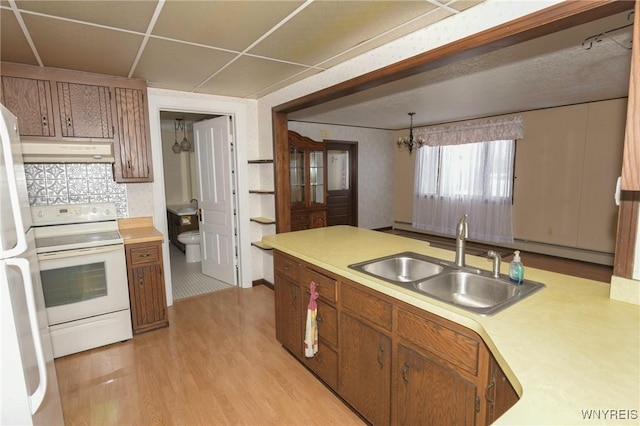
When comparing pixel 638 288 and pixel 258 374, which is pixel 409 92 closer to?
pixel 638 288

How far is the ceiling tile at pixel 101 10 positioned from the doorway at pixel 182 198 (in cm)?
265

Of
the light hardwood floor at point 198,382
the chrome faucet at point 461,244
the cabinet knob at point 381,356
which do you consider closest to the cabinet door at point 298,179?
the light hardwood floor at point 198,382

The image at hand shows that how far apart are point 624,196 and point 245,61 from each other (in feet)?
8.40

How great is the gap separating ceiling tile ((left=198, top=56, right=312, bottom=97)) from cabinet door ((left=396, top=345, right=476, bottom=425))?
7.79 feet

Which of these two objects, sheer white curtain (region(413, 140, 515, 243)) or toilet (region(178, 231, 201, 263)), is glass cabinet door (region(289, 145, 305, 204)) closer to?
toilet (region(178, 231, 201, 263))

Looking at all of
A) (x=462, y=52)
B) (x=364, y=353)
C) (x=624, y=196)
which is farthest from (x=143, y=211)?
(x=624, y=196)

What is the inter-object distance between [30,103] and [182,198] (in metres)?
4.23

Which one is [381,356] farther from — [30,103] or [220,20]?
[30,103]

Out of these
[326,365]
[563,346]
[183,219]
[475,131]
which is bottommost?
[326,365]

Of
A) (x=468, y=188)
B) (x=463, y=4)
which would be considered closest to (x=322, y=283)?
(x=463, y=4)

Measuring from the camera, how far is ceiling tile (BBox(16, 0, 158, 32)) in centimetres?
168

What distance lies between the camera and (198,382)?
7.57 ft

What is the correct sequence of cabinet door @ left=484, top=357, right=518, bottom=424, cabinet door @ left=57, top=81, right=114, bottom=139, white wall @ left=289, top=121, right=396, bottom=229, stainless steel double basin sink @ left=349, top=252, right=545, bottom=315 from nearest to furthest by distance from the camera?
1. cabinet door @ left=484, top=357, right=518, bottom=424
2. stainless steel double basin sink @ left=349, top=252, right=545, bottom=315
3. cabinet door @ left=57, top=81, right=114, bottom=139
4. white wall @ left=289, top=121, right=396, bottom=229

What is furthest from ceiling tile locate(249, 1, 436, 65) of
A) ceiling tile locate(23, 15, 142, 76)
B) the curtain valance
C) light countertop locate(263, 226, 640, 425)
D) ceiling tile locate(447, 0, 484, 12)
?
the curtain valance
